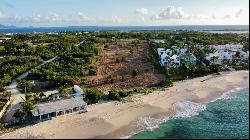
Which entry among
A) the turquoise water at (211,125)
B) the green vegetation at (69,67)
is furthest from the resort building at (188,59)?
the turquoise water at (211,125)

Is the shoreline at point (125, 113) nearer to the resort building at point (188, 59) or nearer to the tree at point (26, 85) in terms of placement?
the resort building at point (188, 59)

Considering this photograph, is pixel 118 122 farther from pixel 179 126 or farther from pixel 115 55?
pixel 115 55

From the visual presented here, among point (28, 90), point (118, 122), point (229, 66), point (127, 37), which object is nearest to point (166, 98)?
point (118, 122)

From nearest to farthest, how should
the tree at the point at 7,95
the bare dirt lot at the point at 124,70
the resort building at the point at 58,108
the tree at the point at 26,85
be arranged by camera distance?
the resort building at the point at 58,108
the tree at the point at 7,95
the tree at the point at 26,85
the bare dirt lot at the point at 124,70

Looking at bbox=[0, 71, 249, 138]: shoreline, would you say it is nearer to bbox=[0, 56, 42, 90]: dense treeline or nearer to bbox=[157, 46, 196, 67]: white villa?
bbox=[157, 46, 196, 67]: white villa

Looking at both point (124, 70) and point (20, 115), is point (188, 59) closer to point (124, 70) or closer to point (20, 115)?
point (124, 70)

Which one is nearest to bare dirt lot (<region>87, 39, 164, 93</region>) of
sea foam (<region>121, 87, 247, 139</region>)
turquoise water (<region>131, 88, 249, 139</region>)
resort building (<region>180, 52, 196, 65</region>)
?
resort building (<region>180, 52, 196, 65</region>)
